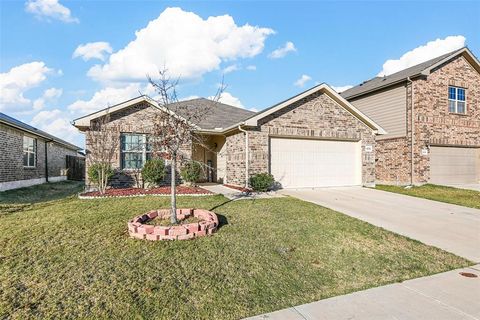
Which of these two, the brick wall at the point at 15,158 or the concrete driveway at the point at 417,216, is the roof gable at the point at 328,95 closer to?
the concrete driveway at the point at 417,216

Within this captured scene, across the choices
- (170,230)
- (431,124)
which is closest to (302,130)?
(431,124)

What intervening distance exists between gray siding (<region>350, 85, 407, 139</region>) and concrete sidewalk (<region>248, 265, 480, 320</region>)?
46.5ft

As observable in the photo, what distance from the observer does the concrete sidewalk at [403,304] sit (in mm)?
3264

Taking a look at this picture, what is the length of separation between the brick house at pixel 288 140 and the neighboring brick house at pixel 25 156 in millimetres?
4108

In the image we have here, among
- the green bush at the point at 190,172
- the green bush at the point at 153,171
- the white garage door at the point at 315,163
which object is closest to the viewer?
the green bush at the point at 153,171

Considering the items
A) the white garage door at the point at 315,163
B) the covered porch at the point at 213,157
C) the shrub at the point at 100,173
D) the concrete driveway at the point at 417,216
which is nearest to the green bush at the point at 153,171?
the shrub at the point at 100,173

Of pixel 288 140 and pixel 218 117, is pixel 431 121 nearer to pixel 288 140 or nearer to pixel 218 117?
pixel 288 140

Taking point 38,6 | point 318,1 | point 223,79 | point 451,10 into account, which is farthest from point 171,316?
point 451,10

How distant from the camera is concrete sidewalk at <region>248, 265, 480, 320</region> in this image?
326 cm

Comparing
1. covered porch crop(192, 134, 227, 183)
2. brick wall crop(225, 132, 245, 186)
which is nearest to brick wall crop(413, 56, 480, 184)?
brick wall crop(225, 132, 245, 186)

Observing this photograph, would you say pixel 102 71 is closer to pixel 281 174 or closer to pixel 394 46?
pixel 281 174

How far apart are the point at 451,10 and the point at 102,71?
17.6 m

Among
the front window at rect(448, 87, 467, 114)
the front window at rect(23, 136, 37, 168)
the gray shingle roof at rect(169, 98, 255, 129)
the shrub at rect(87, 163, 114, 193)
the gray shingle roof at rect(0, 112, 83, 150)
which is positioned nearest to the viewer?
the shrub at rect(87, 163, 114, 193)

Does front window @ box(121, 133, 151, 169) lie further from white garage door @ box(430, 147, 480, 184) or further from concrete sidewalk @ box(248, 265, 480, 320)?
white garage door @ box(430, 147, 480, 184)
